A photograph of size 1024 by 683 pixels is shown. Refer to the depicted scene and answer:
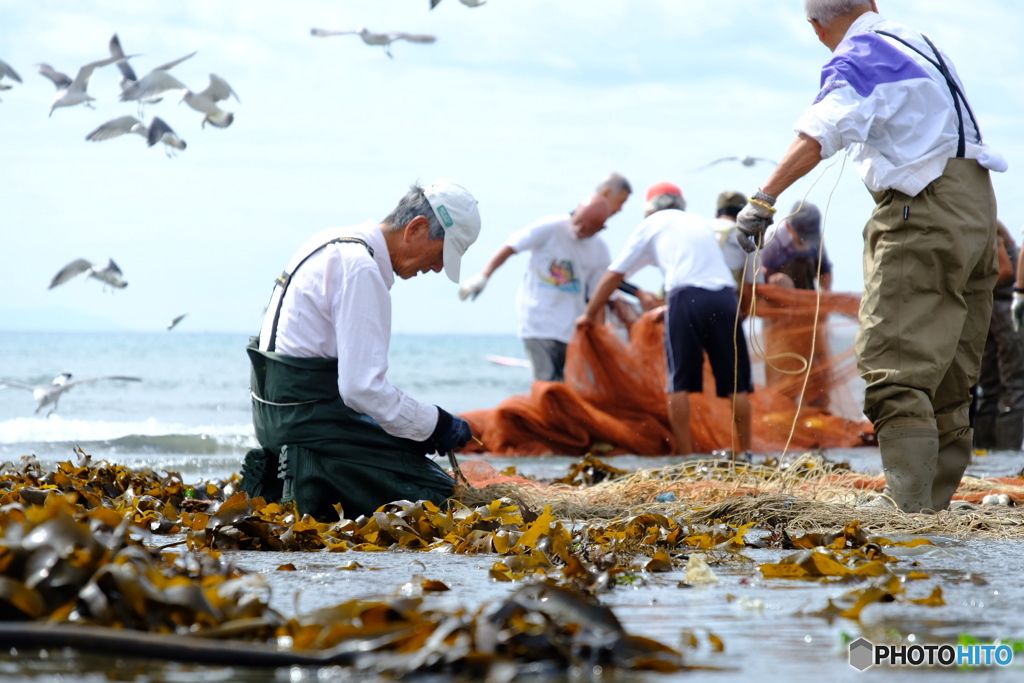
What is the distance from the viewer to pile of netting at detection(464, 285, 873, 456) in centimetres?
853

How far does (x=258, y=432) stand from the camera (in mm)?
4191

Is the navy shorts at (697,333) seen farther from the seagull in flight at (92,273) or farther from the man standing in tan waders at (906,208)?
the seagull in flight at (92,273)

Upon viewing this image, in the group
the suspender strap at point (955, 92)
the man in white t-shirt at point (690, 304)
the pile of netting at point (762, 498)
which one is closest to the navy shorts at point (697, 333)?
the man in white t-shirt at point (690, 304)

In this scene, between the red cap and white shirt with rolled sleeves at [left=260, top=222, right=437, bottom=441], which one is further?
the red cap

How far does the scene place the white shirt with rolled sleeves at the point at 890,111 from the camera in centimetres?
416

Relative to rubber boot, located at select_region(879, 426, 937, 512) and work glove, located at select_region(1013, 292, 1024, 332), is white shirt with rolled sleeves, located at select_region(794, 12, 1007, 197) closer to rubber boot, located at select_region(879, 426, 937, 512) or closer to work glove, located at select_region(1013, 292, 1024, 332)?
rubber boot, located at select_region(879, 426, 937, 512)

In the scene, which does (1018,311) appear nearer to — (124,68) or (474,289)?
(474,289)

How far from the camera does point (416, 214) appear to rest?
409cm

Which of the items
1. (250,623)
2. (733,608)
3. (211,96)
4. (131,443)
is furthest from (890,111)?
(211,96)

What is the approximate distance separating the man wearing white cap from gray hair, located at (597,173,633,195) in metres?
5.16

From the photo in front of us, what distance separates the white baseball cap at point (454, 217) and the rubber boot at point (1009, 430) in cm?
676

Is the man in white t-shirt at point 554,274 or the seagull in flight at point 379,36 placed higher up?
the seagull in flight at point 379,36

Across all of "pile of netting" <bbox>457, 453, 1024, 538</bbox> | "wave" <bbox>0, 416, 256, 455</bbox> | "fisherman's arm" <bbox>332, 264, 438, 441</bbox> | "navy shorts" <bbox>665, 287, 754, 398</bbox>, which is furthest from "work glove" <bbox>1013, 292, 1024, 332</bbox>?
"wave" <bbox>0, 416, 256, 455</bbox>

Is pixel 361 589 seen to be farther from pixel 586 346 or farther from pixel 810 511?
pixel 586 346
